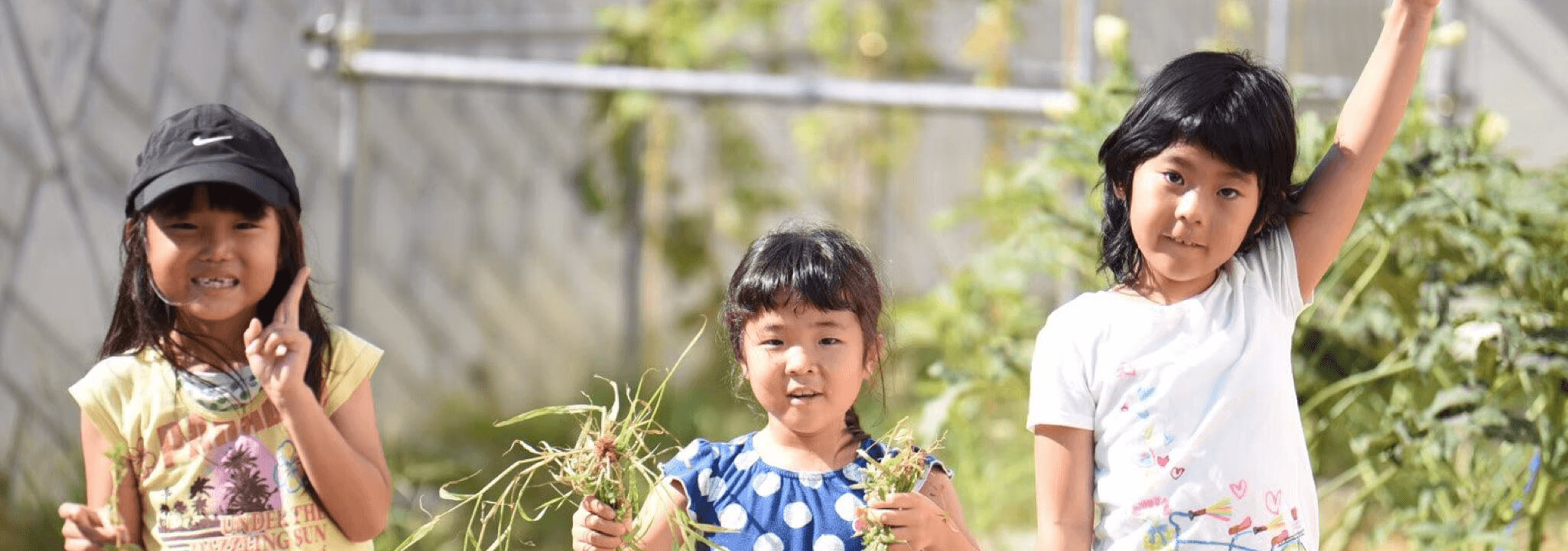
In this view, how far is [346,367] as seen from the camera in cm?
199

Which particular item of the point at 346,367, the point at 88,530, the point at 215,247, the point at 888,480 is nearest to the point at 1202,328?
the point at 888,480

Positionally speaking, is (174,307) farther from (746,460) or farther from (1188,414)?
(1188,414)

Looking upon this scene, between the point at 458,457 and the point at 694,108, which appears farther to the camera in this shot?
the point at 694,108

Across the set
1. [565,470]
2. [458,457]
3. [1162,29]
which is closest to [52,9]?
[458,457]

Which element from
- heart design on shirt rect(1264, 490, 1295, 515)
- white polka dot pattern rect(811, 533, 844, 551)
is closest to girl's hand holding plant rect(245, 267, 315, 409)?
white polka dot pattern rect(811, 533, 844, 551)

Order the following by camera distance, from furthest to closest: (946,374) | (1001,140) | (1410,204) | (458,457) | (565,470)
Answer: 1. (1001,140)
2. (458,457)
3. (946,374)
4. (1410,204)
5. (565,470)

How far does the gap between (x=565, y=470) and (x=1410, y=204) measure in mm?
1585

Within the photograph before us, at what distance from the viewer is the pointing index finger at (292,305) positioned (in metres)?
1.87

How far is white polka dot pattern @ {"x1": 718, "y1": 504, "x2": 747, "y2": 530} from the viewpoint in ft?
5.88

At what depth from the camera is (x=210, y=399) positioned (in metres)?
1.91

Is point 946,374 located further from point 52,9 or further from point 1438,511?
point 52,9

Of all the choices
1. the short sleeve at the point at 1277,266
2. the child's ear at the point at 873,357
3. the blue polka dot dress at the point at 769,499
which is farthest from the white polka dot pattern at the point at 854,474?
the short sleeve at the point at 1277,266

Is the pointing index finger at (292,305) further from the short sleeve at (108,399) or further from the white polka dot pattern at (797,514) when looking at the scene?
the white polka dot pattern at (797,514)

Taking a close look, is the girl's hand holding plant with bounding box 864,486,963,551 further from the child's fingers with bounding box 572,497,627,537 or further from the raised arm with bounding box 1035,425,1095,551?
the child's fingers with bounding box 572,497,627,537
